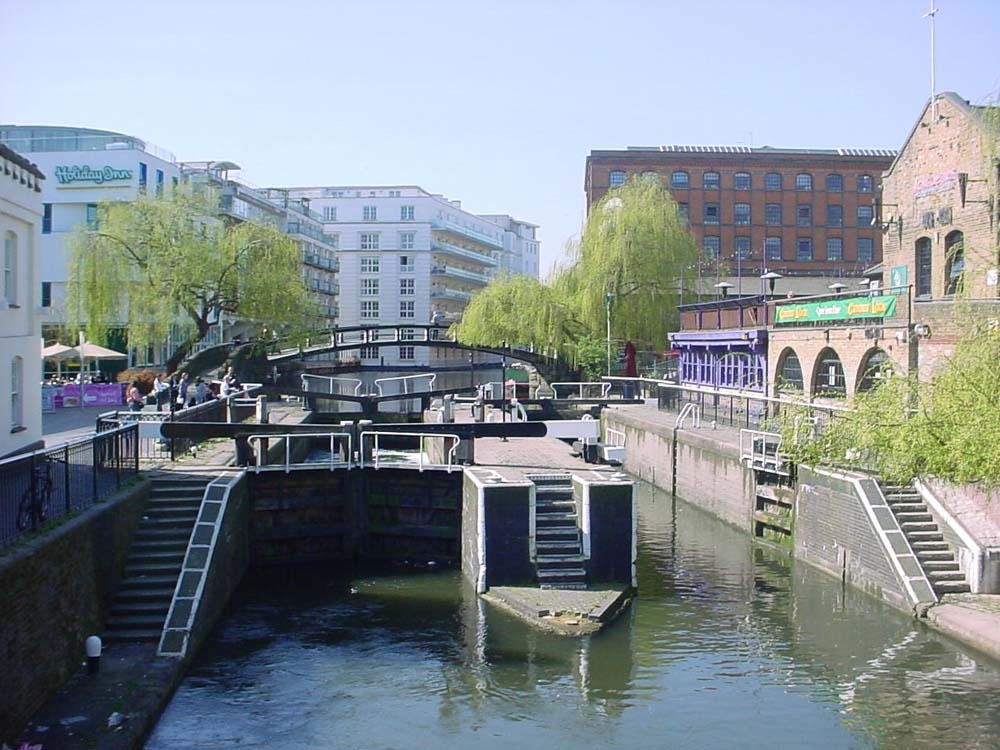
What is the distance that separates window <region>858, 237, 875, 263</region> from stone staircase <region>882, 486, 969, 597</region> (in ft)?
180

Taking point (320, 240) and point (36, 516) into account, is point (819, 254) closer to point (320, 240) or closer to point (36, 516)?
point (320, 240)

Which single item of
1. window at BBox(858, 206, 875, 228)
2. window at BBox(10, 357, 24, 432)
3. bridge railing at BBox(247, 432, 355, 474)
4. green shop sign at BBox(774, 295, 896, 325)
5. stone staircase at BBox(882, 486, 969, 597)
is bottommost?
stone staircase at BBox(882, 486, 969, 597)

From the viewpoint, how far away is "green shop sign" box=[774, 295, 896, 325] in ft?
91.6

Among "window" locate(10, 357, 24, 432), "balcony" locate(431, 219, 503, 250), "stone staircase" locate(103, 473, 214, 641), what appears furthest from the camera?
"balcony" locate(431, 219, 503, 250)

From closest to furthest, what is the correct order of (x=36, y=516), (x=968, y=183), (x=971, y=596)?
(x=36, y=516), (x=971, y=596), (x=968, y=183)

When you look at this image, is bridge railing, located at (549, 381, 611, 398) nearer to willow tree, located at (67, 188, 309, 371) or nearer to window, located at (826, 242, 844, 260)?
willow tree, located at (67, 188, 309, 371)

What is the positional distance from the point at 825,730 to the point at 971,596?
577cm

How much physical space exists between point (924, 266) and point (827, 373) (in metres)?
4.21

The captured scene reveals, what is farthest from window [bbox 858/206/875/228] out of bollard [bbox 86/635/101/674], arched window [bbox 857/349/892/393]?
bollard [bbox 86/635/101/674]

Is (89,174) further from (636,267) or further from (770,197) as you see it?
(770,197)

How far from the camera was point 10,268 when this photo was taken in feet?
65.2

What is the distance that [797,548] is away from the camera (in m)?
23.9

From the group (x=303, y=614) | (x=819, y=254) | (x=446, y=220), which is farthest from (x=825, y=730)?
(x=446, y=220)

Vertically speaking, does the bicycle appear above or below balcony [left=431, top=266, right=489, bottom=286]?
below
